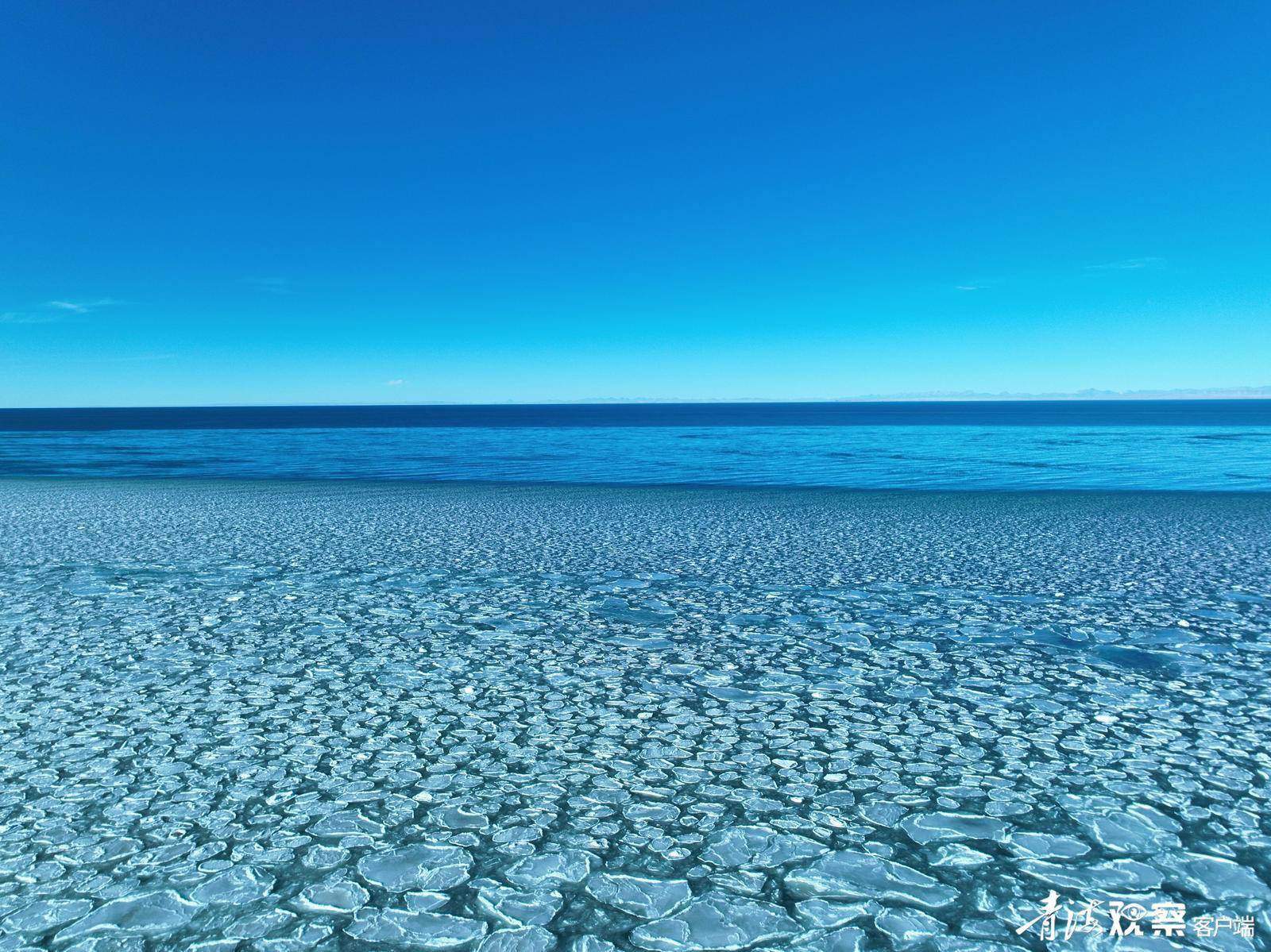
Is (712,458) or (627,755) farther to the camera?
(712,458)

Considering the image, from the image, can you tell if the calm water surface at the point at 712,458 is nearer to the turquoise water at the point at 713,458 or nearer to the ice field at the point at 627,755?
the turquoise water at the point at 713,458

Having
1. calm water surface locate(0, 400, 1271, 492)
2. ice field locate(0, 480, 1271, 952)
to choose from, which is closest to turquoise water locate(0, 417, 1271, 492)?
calm water surface locate(0, 400, 1271, 492)

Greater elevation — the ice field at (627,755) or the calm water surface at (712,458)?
the calm water surface at (712,458)

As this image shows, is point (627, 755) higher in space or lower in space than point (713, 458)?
lower

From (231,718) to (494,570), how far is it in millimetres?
5441

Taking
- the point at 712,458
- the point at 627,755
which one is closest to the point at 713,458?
the point at 712,458

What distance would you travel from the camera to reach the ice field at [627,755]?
3529 millimetres

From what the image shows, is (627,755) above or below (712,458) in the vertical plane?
below

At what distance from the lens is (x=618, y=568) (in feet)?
36.4

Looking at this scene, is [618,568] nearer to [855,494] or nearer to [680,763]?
[680,763]

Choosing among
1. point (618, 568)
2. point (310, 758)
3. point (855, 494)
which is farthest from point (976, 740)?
point (855, 494)

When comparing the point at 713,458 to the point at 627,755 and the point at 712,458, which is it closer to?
the point at 712,458

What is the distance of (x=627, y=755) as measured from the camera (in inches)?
199

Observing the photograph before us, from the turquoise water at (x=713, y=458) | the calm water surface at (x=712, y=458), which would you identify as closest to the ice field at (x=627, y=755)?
the turquoise water at (x=713, y=458)
